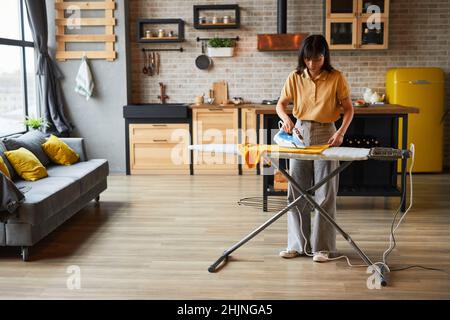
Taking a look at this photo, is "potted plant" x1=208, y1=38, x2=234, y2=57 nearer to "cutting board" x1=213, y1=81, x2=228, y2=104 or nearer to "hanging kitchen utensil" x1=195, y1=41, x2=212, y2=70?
"hanging kitchen utensil" x1=195, y1=41, x2=212, y2=70

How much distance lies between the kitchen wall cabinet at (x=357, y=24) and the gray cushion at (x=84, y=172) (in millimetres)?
3469

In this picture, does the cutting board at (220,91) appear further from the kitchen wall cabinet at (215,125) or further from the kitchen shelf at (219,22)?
the kitchen shelf at (219,22)

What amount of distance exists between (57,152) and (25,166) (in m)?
0.81

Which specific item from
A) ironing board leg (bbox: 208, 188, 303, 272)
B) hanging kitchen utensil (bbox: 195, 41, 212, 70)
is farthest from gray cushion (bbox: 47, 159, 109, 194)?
hanging kitchen utensil (bbox: 195, 41, 212, 70)

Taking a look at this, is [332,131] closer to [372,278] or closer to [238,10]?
[372,278]

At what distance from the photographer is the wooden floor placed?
337 cm

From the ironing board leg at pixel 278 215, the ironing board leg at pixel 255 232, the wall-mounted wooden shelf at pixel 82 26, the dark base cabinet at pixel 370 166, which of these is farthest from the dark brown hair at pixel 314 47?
the wall-mounted wooden shelf at pixel 82 26

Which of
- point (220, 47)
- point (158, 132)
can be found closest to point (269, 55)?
point (220, 47)

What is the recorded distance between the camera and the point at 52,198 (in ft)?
13.9

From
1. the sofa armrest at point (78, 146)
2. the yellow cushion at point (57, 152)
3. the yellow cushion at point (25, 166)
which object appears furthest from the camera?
the sofa armrest at point (78, 146)

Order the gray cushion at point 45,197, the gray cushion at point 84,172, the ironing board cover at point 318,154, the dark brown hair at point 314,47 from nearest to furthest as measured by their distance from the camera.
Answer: the ironing board cover at point 318,154 < the dark brown hair at point 314,47 < the gray cushion at point 45,197 < the gray cushion at point 84,172

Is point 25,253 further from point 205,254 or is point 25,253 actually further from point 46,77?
point 46,77

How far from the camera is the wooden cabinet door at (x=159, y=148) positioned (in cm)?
745
